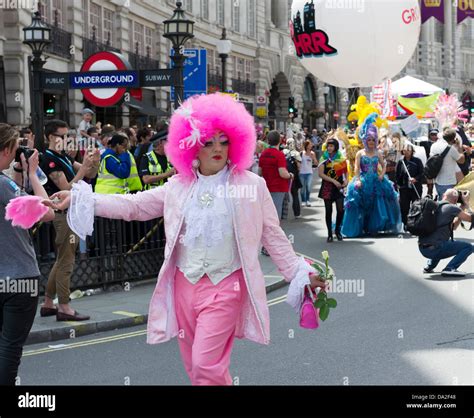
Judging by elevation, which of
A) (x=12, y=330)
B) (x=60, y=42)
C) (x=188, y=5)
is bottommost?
(x=12, y=330)

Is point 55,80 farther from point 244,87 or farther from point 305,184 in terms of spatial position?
point 244,87

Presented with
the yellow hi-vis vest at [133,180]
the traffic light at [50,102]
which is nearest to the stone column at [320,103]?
the traffic light at [50,102]

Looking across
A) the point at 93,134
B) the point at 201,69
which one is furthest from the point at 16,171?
the point at 201,69

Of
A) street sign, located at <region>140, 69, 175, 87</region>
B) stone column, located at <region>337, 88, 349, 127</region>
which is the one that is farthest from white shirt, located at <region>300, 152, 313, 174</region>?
stone column, located at <region>337, 88, 349, 127</region>

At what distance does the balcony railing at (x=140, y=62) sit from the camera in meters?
31.6

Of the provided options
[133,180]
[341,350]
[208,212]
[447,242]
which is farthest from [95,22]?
[208,212]

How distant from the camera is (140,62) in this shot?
3238 cm

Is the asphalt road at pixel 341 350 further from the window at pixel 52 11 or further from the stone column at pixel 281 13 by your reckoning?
the stone column at pixel 281 13

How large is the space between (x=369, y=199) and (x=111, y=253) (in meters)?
6.15

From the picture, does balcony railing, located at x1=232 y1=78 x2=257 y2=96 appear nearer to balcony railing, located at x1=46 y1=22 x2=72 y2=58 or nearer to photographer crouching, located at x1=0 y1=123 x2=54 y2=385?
balcony railing, located at x1=46 y1=22 x2=72 y2=58

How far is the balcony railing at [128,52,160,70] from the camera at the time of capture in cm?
3157

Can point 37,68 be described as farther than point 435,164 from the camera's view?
No

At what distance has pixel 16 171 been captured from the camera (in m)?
6.96

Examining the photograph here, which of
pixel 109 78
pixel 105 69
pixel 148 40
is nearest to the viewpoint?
pixel 109 78
